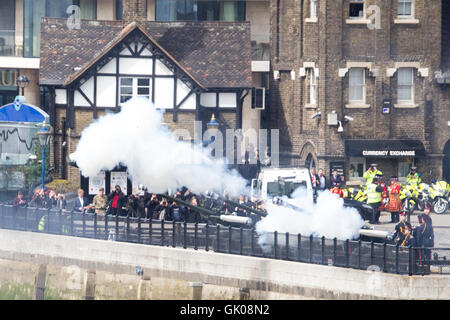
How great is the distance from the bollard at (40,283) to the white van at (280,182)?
24.6 ft

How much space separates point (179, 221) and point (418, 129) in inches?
589

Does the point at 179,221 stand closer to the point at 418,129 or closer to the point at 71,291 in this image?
the point at 71,291

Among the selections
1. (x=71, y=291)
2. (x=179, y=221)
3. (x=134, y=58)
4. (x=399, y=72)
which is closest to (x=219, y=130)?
(x=134, y=58)

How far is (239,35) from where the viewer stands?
53.4m

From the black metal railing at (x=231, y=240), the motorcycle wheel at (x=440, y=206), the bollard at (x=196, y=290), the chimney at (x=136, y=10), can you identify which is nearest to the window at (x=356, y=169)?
the motorcycle wheel at (x=440, y=206)

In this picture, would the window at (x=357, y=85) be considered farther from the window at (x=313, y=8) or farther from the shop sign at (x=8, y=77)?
the shop sign at (x=8, y=77)

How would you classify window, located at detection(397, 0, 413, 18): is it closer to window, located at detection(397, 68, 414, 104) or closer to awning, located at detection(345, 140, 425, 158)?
window, located at detection(397, 68, 414, 104)

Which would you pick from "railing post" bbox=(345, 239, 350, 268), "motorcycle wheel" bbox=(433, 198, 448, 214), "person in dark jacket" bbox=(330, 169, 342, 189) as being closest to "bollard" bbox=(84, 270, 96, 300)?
"railing post" bbox=(345, 239, 350, 268)

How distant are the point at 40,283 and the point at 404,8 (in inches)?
808

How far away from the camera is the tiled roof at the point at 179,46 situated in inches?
2036

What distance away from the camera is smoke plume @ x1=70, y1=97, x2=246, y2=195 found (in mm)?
35781

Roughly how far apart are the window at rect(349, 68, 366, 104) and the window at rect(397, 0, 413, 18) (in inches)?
110

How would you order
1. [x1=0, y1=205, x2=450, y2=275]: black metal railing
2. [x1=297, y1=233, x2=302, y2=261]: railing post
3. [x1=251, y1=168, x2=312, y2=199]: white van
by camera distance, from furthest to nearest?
[x1=251, y1=168, x2=312, y2=199]: white van < [x1=297, y1=233, x2=302, y2=261]: railing post < [x1=0, y1=205, x2=450, y2=275]: black metal railing
